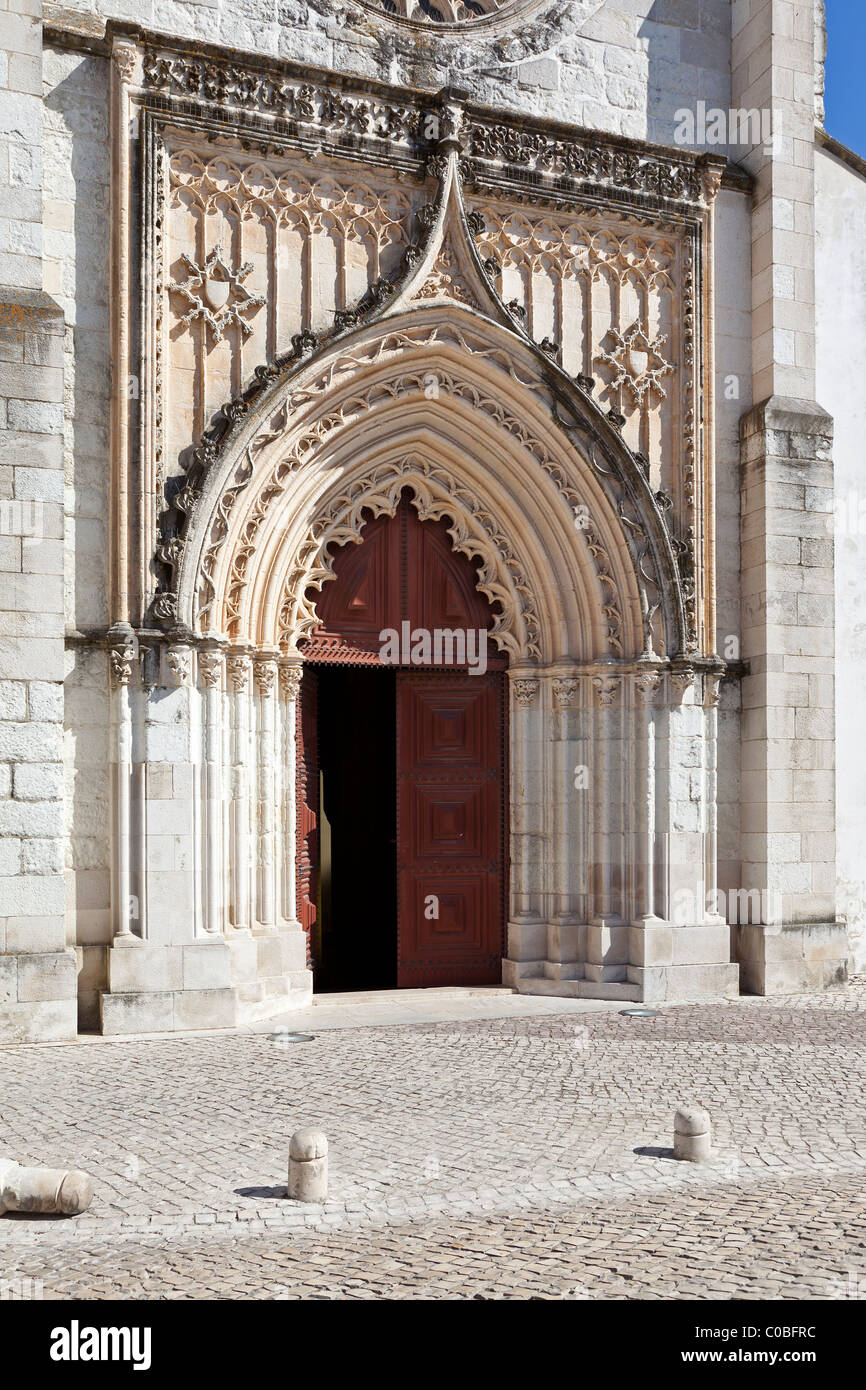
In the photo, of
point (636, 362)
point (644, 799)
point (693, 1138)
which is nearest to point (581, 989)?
point (644, 799)

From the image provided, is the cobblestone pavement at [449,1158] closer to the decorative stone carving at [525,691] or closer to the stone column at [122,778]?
the stone column at [122,778]

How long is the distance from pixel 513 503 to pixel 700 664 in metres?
2.06

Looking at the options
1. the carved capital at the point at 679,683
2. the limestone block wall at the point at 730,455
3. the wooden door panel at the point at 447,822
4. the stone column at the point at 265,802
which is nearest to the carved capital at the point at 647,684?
the carved capital at the point at 679,683

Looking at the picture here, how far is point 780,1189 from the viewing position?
5422 millimetres

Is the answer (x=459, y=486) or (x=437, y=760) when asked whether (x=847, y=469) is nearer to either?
(x=459, y=486)

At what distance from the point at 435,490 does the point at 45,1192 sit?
685 cm

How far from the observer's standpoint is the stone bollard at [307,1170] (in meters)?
5.14

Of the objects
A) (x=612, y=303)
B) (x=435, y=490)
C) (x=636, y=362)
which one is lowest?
(x=435, y=490)

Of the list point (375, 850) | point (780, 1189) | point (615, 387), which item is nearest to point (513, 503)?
point (615, 387)

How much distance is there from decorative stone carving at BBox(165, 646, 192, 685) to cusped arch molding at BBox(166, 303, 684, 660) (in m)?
0.30

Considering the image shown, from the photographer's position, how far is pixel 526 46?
10656 mm

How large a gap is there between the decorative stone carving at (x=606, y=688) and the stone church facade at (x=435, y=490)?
0.02 metres

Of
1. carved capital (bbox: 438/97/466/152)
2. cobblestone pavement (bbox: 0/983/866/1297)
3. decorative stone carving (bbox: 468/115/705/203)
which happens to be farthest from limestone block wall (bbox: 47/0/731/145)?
cobblestone pavement (bbox: 0/983/866/1297)

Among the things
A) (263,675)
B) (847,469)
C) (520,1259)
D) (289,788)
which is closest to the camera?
(520,1259)
